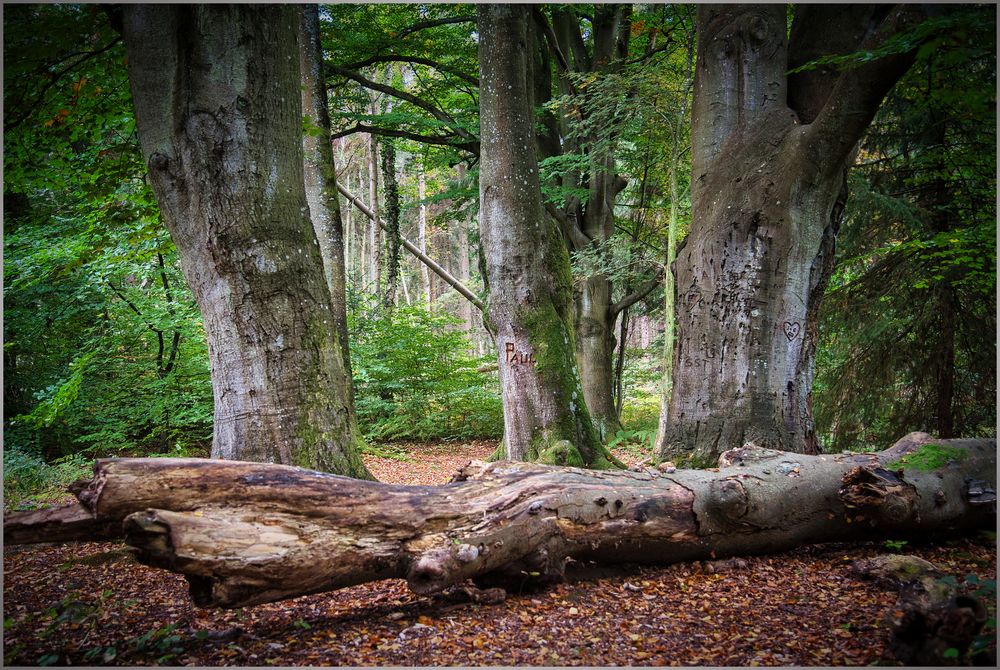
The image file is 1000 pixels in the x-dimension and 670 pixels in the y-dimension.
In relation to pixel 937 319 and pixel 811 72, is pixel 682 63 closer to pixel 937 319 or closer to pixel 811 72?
pixel 811 72

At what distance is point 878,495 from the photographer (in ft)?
12.2

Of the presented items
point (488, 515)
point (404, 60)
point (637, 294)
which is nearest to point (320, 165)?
point (404, 60)

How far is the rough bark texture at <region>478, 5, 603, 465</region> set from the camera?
5.73 m

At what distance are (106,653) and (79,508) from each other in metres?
0.66

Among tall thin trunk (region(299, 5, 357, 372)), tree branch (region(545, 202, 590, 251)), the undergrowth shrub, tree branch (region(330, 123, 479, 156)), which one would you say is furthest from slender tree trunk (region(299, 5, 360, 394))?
tree branch (region(545, 202, 590, 251))

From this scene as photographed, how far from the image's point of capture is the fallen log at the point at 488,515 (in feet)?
8.60

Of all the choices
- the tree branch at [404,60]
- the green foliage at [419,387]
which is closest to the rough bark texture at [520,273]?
the tree branch at [404,60]

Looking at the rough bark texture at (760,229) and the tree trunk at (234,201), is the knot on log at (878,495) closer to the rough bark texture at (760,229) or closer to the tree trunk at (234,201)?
the rough bark texture at (760,229)

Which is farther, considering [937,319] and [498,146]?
[937,319]

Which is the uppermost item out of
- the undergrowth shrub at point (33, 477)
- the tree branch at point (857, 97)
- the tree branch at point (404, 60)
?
the tree branch at point (404, 60)

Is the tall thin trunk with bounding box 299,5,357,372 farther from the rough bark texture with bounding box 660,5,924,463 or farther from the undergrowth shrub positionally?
the rough bark texture with bounding box 660,5,924,463

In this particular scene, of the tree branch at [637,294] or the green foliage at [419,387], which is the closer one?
the tree branch at [637,294]

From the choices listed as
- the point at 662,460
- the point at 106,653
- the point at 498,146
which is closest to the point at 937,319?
the point at 662,460

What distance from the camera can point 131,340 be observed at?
27.5 ft
